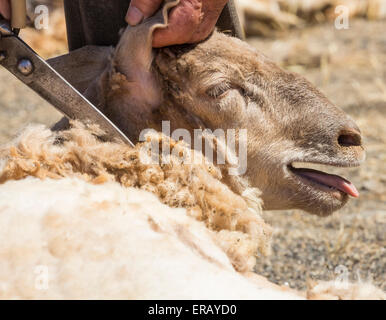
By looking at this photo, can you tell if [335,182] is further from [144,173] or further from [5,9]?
[5,9]

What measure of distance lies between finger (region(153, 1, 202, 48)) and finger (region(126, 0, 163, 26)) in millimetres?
80

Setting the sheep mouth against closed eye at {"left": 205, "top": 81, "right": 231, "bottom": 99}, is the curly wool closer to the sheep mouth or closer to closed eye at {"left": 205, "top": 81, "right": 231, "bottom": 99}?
closed eye at {"left": 205, "top": 81, "right": 231, "bottom": 99}

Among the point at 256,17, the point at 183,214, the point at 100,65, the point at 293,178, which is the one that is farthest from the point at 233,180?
the point at 256,17

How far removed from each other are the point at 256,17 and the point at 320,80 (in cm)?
213

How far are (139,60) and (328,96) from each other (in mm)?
4540

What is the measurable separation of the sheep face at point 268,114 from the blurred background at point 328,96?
536 millimetres

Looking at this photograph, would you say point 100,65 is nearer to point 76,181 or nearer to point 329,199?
point 76,181

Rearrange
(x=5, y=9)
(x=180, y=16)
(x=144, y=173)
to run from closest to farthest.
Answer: (x=144, y=173) → (x=5, y=9) → (x=180, y=16)

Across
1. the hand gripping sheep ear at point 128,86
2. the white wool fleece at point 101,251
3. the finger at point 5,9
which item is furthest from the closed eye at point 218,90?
the finger at point 5,9

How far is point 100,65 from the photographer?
280 centimetres

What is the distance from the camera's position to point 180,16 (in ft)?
8.46

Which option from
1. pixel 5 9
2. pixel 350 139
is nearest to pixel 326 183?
pixel 350 139

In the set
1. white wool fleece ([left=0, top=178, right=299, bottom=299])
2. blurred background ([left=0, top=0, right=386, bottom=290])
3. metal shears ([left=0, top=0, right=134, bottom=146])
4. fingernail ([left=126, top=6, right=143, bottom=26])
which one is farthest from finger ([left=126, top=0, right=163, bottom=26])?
white wool fleece ([left=0, top=178, right=299, bottom=299])

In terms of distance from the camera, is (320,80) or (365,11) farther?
(365,11)
